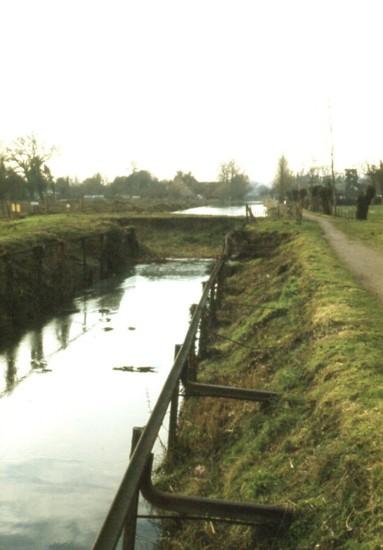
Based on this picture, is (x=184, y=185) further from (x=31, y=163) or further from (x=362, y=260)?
(x=362, y=260)

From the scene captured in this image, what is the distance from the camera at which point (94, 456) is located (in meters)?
9.52

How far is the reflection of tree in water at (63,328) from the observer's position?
17.6 m

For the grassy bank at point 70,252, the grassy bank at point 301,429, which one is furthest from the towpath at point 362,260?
the grassy bank at point 70,252

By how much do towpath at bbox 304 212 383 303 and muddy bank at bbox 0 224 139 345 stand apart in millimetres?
10151

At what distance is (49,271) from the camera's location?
80.4ft

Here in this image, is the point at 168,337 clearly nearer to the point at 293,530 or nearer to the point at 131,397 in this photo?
the point at 131,397

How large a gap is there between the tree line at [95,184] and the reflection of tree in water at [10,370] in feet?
168

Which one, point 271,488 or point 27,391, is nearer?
point 271,488

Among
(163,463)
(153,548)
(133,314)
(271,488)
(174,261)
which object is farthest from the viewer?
(174,261)

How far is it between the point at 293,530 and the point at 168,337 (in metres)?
13.1

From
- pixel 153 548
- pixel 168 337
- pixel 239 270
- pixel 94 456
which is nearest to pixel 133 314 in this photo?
pixel 168 337

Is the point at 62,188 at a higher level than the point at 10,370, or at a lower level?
higher

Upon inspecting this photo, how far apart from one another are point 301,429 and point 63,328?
45.8ft

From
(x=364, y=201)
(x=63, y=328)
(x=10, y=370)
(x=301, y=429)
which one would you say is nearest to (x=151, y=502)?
(x=301, y=429)
